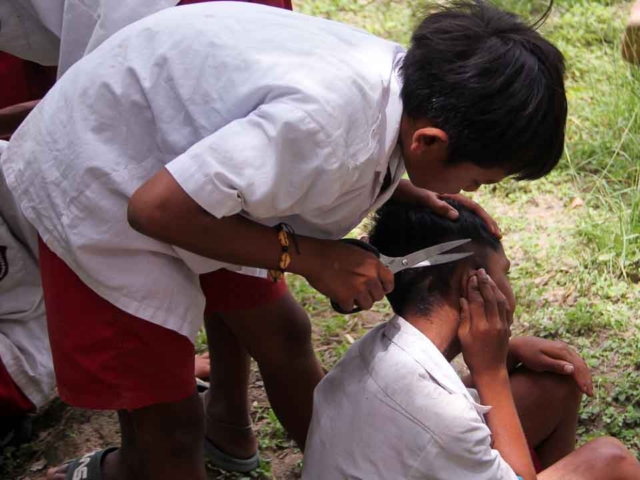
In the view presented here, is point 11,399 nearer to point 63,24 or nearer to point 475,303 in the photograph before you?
point 63,24

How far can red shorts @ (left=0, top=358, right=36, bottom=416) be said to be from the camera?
2.97m

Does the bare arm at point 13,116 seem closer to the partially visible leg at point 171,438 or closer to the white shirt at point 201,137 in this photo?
the white shirt at point 201,137

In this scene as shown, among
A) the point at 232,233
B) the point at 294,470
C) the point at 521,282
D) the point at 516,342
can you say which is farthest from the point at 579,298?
the point at 232,233

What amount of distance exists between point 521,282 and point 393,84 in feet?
5.96

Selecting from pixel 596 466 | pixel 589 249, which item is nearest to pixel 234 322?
pixel 596 466

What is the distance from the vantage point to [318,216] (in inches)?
80.3

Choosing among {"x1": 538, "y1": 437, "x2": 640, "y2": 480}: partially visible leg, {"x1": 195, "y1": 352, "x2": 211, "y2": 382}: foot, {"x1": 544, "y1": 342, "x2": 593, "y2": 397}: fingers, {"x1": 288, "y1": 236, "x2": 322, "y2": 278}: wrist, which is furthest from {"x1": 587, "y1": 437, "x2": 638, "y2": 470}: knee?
{"x1": 195, "y1": 352, "x2": 211, "y2": 382}: foot

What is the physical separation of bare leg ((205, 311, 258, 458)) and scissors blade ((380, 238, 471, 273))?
802 millimetres

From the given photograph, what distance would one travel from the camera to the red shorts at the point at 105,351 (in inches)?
85.0

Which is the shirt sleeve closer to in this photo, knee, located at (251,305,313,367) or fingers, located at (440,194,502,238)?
fingers, located at (440,194,502,238)

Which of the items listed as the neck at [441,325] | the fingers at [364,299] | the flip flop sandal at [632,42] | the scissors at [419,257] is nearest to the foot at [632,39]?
the flip flop sandal at [632,42]

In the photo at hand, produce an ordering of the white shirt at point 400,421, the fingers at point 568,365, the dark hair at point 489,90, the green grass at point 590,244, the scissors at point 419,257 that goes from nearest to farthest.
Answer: the dark hair at point 489,90 < the white shirt at point 400,421 < the scissors at point 419,257 < the fingers at point 568,365 < the green grass at point 590,244

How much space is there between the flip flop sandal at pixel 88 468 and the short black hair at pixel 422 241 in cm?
96

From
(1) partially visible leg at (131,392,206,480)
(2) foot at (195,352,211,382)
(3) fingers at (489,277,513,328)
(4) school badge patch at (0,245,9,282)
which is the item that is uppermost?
(3) fingers at (489,277,513,328)
